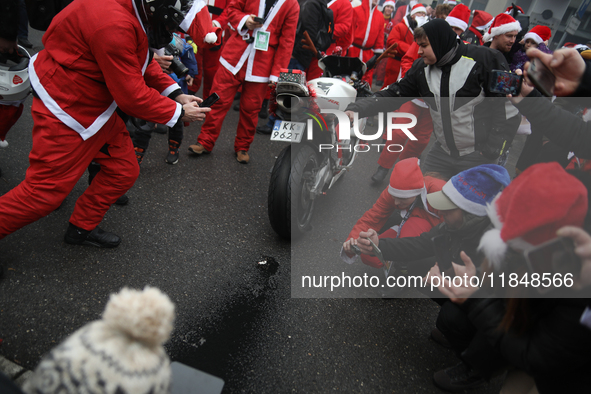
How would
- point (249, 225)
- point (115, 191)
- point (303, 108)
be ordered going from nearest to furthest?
point (115, 191) → point (303, 108) → point (249, 225)

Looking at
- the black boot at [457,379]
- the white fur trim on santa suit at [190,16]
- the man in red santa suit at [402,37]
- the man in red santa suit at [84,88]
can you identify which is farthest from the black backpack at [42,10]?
the man in red santa suit at [402,37]

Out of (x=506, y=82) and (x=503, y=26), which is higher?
(x=506, y=82)

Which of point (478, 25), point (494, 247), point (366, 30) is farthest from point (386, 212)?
point (478, 25)

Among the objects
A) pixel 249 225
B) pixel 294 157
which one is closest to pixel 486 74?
pixel 294 157

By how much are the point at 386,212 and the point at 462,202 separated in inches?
18.0

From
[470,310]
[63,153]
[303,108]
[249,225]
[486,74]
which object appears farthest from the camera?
[249,225]

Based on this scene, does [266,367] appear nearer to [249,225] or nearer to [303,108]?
[249,225]

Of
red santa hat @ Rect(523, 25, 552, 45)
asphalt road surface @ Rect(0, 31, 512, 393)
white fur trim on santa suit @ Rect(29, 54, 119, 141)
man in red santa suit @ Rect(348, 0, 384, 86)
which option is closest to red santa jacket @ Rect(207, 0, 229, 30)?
man in red santa suit @ Rect(348, 0, 384, 86)

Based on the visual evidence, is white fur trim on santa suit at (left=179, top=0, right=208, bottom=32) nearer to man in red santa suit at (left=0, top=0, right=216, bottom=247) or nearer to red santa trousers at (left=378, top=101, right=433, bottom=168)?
man in red santa suit at (left=0, top=0, right=216, bottom=247)

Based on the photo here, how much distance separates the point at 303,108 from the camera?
2.50 meters

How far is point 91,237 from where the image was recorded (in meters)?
2.40

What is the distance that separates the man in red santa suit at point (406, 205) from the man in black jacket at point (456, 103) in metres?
0.08

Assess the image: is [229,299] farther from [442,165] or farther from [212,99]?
[442,165]

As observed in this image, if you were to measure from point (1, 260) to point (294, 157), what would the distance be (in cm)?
201
